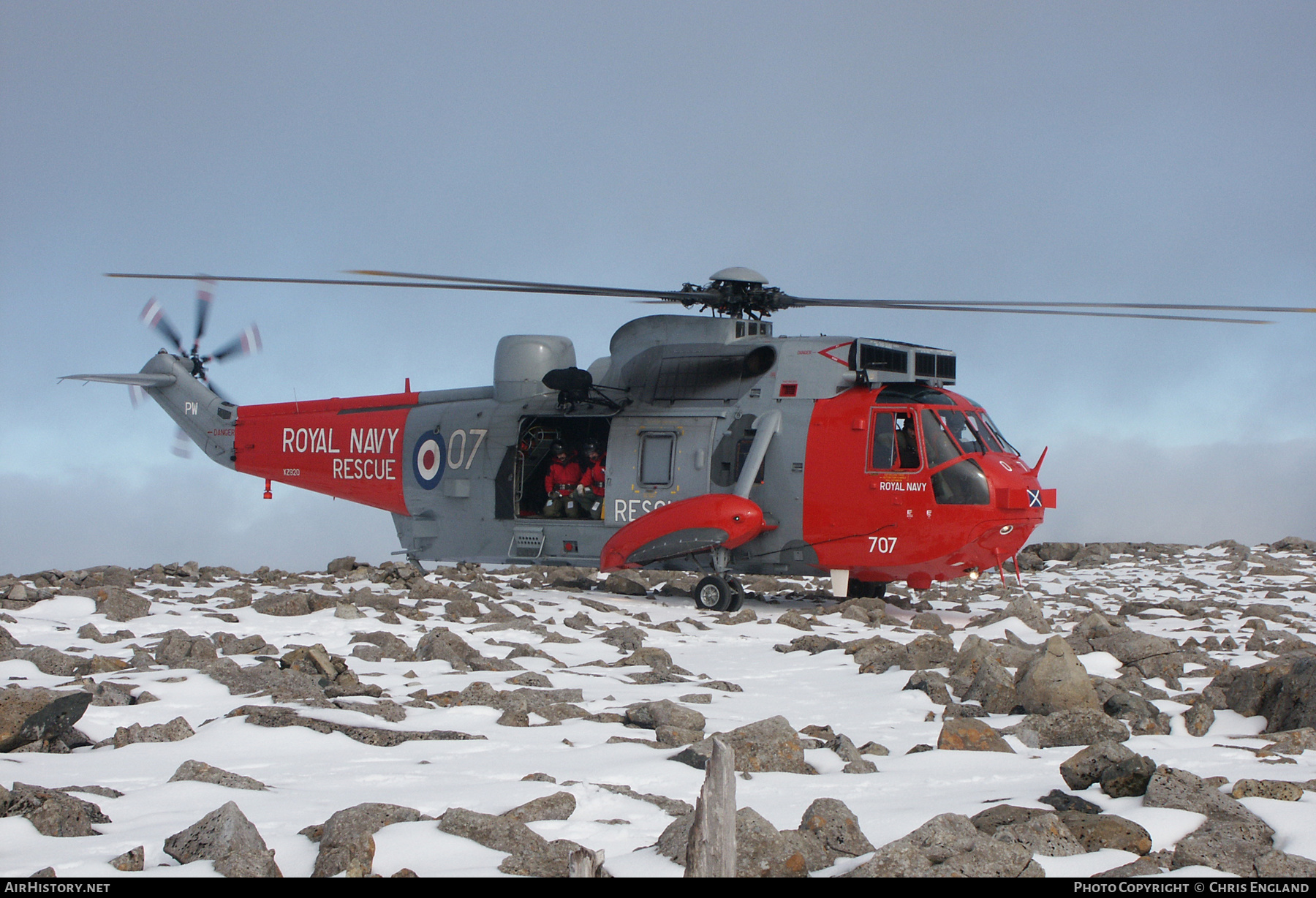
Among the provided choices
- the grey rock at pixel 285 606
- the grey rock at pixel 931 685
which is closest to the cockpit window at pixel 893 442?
the grey rock at pixel 931 685

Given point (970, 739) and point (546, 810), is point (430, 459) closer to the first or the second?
point (970, 739)

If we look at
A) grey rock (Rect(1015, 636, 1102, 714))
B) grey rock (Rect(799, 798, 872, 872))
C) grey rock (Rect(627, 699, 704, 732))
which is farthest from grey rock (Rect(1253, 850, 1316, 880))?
grey rock (Rect(627, 699, 704, 732))

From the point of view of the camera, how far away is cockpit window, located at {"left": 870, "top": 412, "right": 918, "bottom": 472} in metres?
11.1

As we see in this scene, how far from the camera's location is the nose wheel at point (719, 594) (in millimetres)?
11453

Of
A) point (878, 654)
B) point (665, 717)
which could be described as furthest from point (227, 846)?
point (878, 654)

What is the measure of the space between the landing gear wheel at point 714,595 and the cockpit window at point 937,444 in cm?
261

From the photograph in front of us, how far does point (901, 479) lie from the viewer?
1114cm

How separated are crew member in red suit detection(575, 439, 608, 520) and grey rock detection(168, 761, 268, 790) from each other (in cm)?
850

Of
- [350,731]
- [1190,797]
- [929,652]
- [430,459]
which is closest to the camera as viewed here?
[1190,797]

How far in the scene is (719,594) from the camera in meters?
11.5

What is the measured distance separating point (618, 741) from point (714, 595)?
653cm

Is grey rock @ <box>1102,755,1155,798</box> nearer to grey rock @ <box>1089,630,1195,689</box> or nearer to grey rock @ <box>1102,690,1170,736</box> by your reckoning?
grey rock @ <box>1102,690,1170,736</box>

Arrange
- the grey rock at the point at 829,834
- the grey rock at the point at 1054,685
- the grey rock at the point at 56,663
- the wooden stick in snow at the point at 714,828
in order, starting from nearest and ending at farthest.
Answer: the wooden stick in snow at the point at 714,828 → the grey rock at the point at 829,834 → the grey rock at the point at 1054,685 → the grey rock at the point at 56,663

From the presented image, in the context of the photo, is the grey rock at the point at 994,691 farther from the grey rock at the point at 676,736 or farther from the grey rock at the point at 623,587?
the grey rock at the point at 623,587
